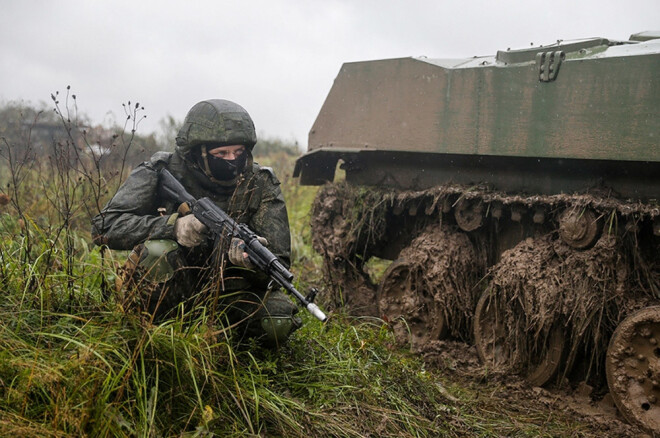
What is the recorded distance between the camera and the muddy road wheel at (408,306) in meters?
5.98

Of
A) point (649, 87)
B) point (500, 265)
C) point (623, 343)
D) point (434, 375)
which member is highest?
point (649, 87)

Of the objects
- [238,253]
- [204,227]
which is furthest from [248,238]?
→ [204,227]

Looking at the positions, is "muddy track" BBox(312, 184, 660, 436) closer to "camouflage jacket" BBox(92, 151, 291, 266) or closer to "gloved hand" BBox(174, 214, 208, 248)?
"camouflage jacket" BBox(92, 151, 291, 266)

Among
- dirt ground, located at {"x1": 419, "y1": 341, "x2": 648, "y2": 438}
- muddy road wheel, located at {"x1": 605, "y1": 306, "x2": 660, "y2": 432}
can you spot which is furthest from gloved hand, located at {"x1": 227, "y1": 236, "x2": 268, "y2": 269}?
muddy road wheel, located at {"x1": 605, "y1": 306, "x2": 660, "y2": 432}

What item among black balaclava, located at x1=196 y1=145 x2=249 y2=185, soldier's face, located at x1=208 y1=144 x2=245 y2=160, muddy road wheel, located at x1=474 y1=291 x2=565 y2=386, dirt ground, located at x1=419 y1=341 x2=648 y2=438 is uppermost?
soldier's face, located at x1=208 y1=144 x2=245 y2=160

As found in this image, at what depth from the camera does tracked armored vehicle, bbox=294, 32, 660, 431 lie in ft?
15.4

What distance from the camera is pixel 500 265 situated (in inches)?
212

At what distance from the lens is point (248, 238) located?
386 cm

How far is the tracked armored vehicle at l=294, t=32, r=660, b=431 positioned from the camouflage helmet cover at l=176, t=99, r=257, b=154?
1832mm

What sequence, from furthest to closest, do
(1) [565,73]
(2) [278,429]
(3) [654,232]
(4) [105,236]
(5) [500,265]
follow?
1. (5) [500,265]
2. (1) [565,73]
3. (3) [654,232]
4. (4) [105,236]
5. (2) [278,429]

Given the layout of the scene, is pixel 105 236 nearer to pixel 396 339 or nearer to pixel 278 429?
pixel 278 429

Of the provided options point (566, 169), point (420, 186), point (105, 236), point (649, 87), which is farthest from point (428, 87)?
point (105, 236)

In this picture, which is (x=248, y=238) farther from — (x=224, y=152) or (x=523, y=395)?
(x=523, y=395)

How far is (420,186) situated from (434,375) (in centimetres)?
169
